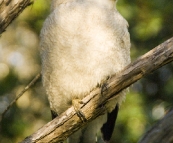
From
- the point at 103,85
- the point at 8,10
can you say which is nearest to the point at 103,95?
the point at 103,85

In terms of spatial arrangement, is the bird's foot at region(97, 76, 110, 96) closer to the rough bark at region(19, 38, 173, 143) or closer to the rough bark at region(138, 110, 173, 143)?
the rough bark at region(19, 38, 173, 143)

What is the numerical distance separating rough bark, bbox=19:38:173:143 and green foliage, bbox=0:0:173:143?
1.29m

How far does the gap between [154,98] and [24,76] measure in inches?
56.6

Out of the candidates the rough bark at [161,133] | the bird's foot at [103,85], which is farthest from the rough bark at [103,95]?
the rough bark at [161,133]

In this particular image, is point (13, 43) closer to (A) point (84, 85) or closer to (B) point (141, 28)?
(B) point (141, 28)

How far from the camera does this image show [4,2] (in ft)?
14.5

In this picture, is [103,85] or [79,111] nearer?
[103,85]

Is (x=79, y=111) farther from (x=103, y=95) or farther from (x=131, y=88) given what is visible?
(x=131, y=88)

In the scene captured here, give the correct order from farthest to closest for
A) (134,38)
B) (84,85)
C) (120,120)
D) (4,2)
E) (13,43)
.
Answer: (13,43), (134,38), (120,120), (84,85), (4,2)

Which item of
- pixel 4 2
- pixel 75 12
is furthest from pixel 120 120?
pixel 4 2

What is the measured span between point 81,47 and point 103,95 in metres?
0.46

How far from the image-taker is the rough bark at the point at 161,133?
16.6 feet

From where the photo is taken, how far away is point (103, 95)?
4676 millimetres

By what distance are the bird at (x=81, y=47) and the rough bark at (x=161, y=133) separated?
39cm
